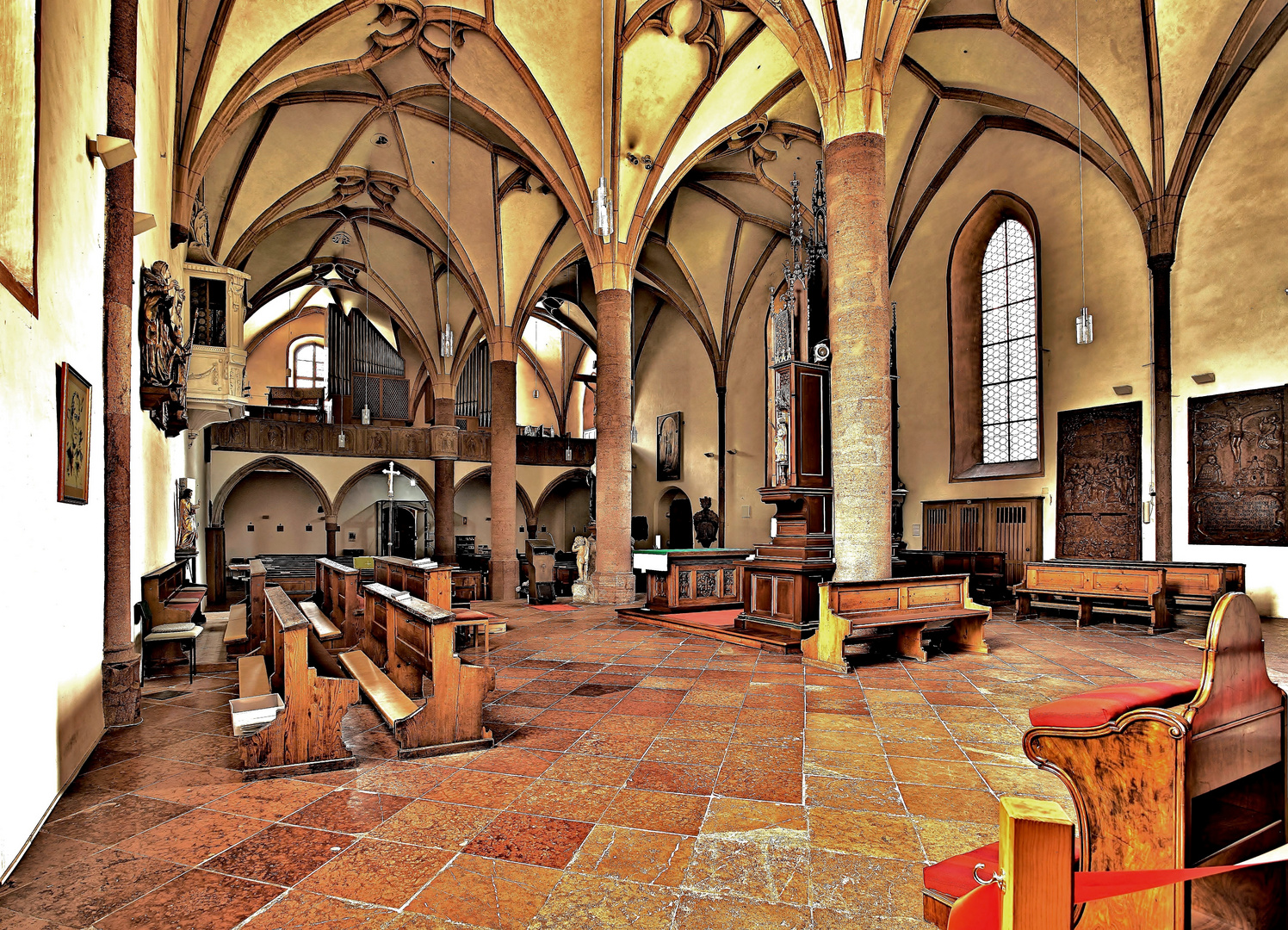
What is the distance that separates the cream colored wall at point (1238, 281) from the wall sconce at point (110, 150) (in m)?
13.0

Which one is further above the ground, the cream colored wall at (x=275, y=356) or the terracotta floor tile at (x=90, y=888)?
the cream colored wall at (x=275, y=356)

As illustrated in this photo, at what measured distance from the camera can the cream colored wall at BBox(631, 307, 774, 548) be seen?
1914cm

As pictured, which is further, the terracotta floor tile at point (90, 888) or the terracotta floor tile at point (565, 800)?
the terracotta floor tile at point (565, 800)

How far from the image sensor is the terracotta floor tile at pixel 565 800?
3342mm

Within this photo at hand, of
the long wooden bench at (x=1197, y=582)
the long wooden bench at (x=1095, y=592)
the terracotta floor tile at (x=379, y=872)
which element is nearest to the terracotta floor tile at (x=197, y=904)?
the terracotta floor tile at (x=379, y=872)

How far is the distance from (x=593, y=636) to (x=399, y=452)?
14978 millimetres

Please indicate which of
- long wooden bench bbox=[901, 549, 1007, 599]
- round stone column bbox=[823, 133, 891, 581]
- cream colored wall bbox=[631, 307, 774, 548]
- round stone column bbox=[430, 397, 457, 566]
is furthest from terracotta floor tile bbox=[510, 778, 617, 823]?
round stone column bbox=[430, 397, 457, 566]

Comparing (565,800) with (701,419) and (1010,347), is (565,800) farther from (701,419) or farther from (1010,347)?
(701,419)

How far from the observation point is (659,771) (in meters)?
3.90

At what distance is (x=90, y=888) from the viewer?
2.71m

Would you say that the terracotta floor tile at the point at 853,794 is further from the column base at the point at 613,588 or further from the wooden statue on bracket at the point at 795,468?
the column base at the point at 613,588

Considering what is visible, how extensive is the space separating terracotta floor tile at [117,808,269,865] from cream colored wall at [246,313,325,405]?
24.9 m

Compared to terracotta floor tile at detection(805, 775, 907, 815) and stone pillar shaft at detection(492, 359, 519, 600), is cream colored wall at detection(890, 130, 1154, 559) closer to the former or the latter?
stone pillar shaft at detection(492, 359, 519, 600)

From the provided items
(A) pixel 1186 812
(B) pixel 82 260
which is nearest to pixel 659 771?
(A) pixel 1186 812
